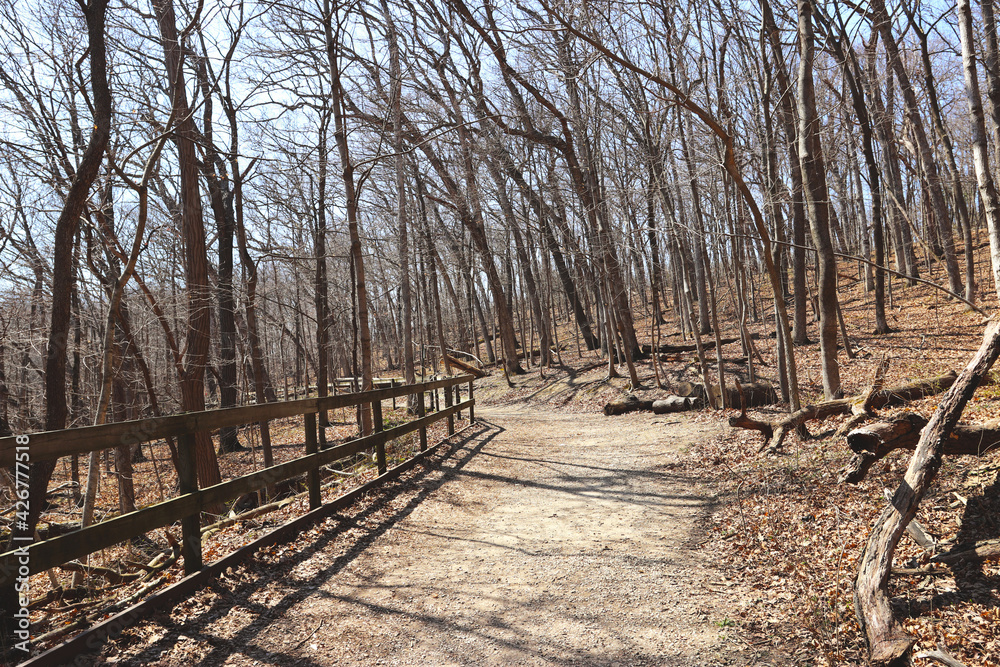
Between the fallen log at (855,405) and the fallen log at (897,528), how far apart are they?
2.93 metres

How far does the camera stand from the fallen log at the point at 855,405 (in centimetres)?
746

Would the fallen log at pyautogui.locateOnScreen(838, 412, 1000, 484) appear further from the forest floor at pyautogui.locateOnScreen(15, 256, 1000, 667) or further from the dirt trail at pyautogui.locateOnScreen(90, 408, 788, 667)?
the dirt trail at pyautogui.locateOnScreen(90, 408, 788, 667)

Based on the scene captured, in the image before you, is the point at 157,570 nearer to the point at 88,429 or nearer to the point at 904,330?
the point at 88,429

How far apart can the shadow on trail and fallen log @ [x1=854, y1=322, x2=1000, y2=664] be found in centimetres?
314

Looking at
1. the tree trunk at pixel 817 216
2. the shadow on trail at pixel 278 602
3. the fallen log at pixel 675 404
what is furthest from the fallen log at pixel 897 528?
the fallen log at pixel 675 404

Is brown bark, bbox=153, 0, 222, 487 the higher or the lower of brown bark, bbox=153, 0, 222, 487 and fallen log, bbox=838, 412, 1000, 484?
the higher

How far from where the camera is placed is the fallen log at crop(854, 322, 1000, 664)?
3.02 meters

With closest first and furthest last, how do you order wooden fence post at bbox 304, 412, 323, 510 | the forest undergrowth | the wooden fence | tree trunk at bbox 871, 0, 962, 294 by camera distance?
the wooden fence < the forest undergrowth < wooden fence post at bbox 304, 412, 323, 510 < tree trunk at bbox 871, 0, 962, 294

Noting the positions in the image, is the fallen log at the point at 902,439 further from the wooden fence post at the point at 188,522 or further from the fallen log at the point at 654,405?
the fallen log at the point at 654,405

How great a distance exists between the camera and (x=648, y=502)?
6789 millimetres

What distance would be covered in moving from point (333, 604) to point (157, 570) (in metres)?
2.44

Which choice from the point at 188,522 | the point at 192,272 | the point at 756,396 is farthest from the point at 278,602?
the point at 756,396

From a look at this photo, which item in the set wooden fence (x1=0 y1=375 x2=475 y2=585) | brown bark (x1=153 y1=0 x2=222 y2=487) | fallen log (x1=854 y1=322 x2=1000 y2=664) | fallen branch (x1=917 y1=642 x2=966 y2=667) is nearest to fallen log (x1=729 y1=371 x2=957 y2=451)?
fallen log (x1=854 y1=322 x2=1000 y2=664)

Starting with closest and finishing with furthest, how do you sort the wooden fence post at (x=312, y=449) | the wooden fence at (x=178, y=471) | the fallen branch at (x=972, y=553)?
the wooden fence at (x=178, y=471) < the fallen branch at (x=972, y=553) < the wooden fence post at (x=312, y=449)
